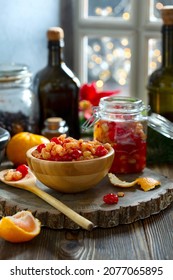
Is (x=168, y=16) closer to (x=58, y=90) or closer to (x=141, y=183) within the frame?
(x=58, y=90)

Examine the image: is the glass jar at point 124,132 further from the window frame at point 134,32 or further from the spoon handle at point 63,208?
the window frame at point 134,32

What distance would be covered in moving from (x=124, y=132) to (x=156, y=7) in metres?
0.84

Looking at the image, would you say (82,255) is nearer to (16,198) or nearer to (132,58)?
(16,198)

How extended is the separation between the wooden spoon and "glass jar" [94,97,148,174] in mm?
221

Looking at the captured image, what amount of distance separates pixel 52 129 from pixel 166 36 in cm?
44

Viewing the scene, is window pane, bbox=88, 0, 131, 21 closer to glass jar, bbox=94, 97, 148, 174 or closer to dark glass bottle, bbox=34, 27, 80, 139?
dark glass bottle, bbox=34, 27, 80, 139

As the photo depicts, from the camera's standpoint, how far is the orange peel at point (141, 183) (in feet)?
4.79

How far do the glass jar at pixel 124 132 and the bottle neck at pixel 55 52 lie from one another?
346mm

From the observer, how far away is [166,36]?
1.88 meters

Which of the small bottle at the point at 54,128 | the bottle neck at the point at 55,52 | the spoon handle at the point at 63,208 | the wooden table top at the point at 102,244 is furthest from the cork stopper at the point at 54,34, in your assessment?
the wooden table top at the point at 102,244

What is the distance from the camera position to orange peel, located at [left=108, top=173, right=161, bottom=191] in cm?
146

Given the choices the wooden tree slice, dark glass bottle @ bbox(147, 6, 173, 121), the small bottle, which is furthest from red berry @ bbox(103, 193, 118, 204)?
dark glass bottle @ bbox(147, 6, 173, 121)

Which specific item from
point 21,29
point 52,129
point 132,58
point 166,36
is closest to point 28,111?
point 52,129

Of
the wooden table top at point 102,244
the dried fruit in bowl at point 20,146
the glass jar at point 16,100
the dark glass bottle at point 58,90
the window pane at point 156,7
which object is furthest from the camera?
the window pane at point 156,7
